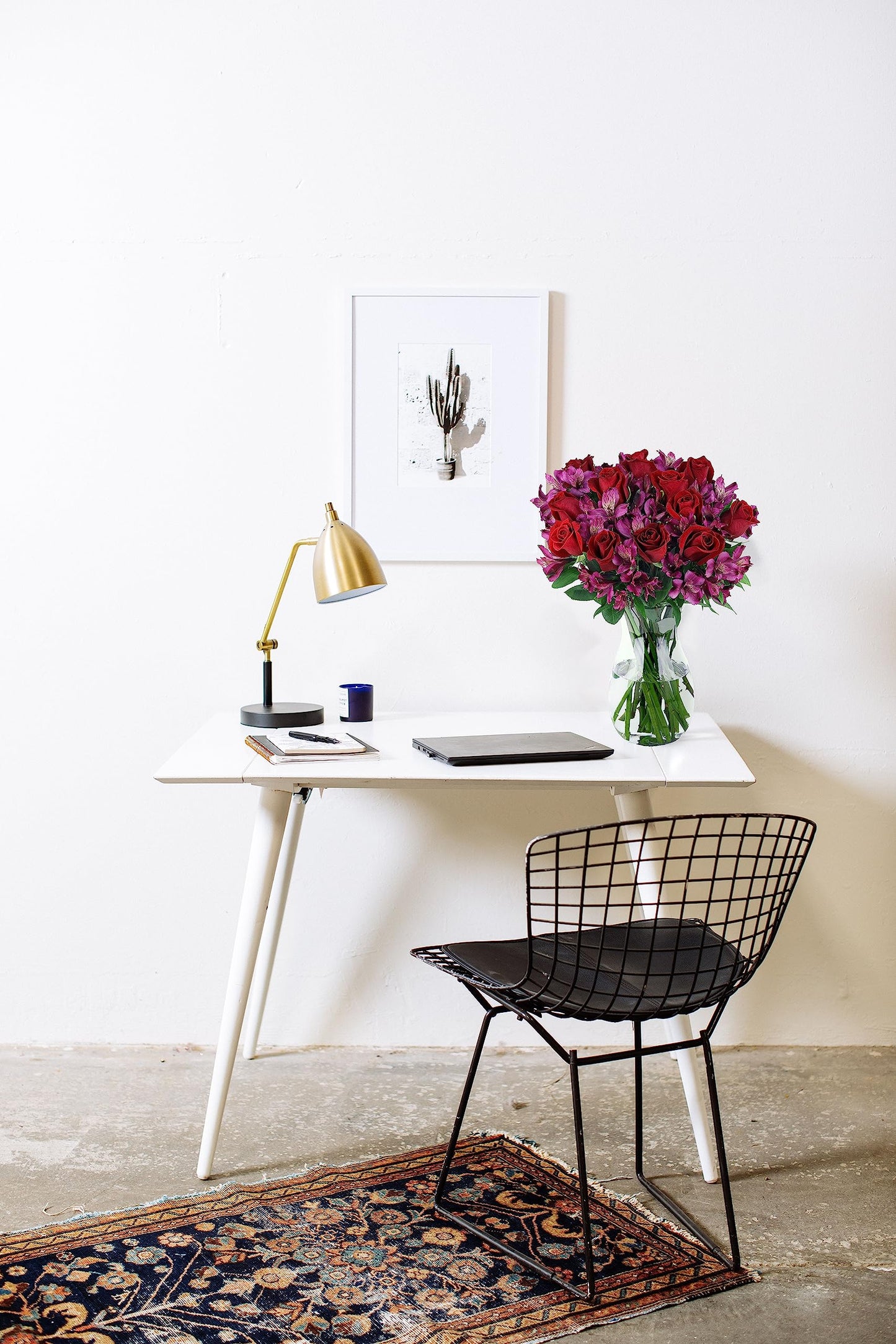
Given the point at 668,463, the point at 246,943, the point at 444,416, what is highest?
the point at 444,416

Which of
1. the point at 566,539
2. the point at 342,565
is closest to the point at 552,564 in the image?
the point at 566,539

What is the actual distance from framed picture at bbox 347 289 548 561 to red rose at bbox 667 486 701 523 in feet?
1.66

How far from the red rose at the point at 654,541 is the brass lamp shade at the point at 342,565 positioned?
504 millimetres

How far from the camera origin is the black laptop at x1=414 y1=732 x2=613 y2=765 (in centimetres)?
216

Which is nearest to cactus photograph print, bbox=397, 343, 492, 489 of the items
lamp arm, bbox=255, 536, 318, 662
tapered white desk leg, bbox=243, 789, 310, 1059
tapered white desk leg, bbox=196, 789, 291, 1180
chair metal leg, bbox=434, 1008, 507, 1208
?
lamp arm, bbox=255, 536, 318, 662

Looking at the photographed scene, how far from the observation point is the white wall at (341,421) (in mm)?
2643

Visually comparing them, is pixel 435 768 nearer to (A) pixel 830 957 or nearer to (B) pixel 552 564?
(B) pixel 552 564

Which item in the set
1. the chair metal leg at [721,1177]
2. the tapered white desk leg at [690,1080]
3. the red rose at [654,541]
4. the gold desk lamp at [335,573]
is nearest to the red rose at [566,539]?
the red rose at [654,541]

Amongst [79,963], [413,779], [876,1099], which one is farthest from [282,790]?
[876,1099]

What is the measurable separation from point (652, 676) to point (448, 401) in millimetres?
791

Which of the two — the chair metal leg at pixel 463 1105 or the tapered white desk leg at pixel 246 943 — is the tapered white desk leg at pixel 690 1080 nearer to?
the chair metal leg at pixel 463 1105

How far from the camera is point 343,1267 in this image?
1.88 m

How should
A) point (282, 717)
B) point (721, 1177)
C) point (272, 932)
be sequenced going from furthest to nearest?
1. point (272, 932)
2. point (282, 717)
3. point (721, 1177)

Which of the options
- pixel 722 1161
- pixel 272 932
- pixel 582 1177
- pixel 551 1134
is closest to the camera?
pixel 582 1177
